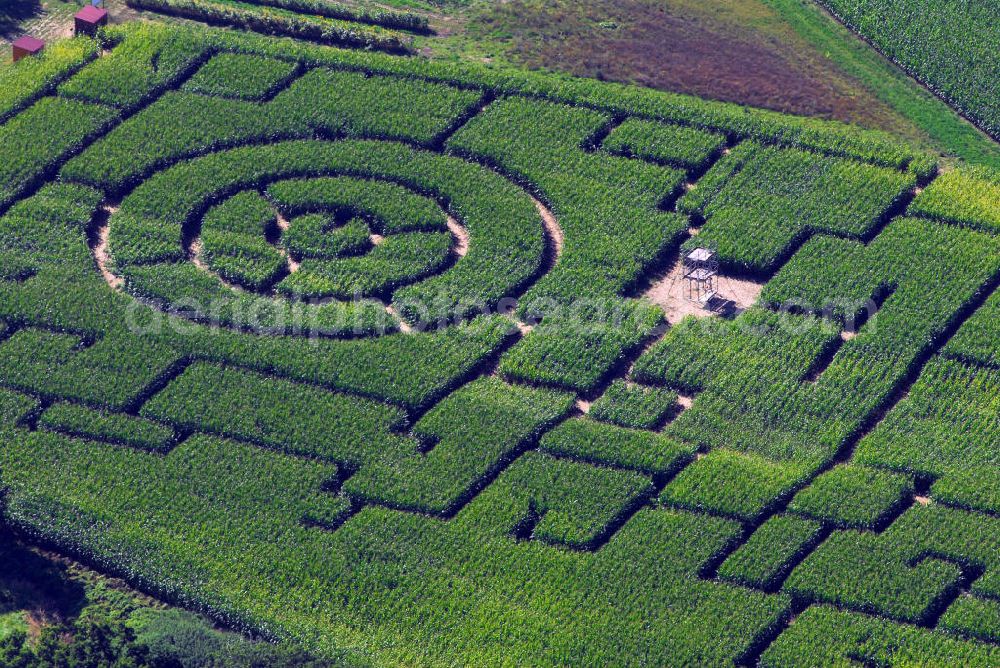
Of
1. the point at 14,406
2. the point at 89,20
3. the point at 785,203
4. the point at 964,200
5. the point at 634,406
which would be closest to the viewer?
the point at 634,406

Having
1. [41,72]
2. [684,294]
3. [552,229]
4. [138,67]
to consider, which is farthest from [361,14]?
[684,294]

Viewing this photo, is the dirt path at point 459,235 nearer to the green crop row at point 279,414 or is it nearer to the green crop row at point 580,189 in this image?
the green crop row at point 580,189

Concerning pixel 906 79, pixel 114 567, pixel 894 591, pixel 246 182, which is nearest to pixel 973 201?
pixel 906 79

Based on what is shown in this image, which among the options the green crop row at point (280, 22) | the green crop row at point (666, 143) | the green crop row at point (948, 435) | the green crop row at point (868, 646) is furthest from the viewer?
the green crop row at point (280, 22)

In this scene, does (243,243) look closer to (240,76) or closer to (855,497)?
(240,76)

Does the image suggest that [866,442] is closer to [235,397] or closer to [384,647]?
[384,647]

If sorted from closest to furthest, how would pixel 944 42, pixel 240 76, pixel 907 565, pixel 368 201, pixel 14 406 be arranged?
pixel 907 565 → pixel 14 406 → pixel 368 201 → pixel 240 76 → pixel 944 42

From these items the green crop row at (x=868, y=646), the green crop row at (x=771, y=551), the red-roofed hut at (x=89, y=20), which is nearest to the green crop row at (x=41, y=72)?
the red-roofed hut at (x=89, y=20)
